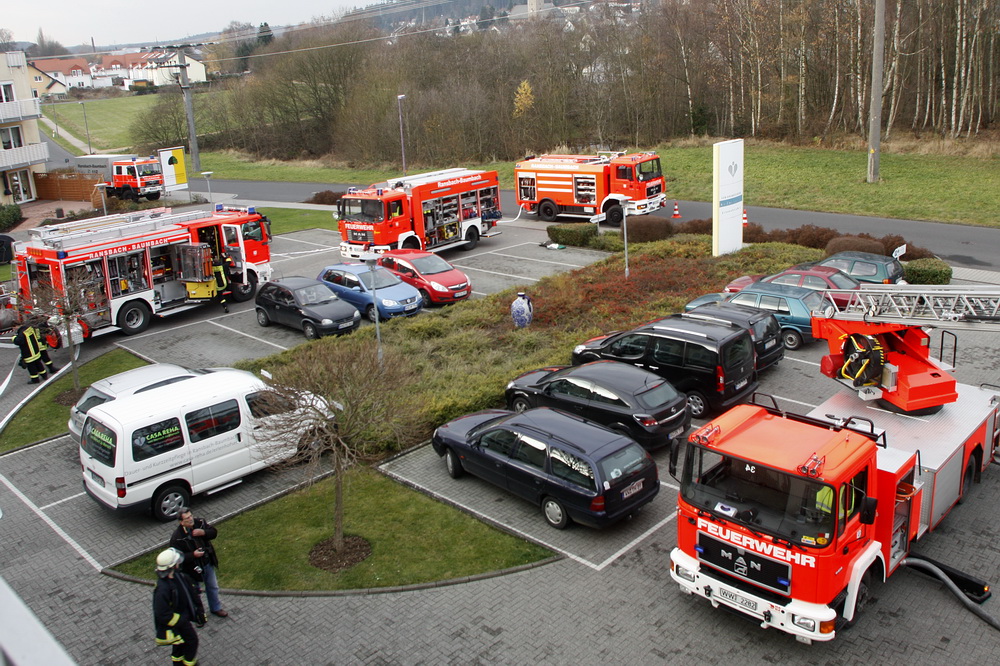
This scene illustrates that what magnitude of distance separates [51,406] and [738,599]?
14.1m

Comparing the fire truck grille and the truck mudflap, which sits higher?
the fire truck grille

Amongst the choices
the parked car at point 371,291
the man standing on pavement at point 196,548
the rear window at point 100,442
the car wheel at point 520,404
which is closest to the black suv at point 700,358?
the car wheel at point 520,404

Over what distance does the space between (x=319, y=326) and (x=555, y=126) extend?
38884 mm

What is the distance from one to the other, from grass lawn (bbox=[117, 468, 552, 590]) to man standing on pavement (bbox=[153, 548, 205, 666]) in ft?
5.60

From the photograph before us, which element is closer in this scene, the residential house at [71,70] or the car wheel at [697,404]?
the car wheel at [697,404]

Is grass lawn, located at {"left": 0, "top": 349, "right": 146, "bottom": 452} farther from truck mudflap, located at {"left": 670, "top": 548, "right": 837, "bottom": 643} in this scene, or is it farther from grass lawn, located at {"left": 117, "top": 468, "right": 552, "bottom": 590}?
truck mudflap, located at {"left": 670, "top": 548, "right": 837, "bottom": 643}

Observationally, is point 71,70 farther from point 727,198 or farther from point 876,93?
point 727,198

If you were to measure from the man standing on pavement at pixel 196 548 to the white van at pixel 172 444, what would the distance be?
1.50 m

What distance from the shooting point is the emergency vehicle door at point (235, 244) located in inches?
920

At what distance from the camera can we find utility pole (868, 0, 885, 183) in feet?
111

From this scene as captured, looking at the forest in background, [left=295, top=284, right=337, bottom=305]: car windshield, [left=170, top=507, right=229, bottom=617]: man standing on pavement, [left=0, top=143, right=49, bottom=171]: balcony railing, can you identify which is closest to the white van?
[left=170, top=507, right=229, bottom=617]: man standing on pavement

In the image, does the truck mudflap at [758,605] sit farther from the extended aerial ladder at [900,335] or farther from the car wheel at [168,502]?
the car wheel at [168,502]

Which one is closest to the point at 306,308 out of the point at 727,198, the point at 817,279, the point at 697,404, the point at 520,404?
the point at 520,404

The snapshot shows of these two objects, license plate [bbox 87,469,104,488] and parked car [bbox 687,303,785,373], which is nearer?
license plate [bbox 87,469,104,488]
